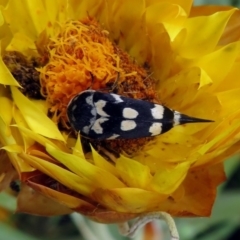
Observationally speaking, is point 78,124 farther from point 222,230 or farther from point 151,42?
point 222,230

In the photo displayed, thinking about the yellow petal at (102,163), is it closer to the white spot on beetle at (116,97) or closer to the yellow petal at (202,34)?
the white spot on beetle at (116,97)

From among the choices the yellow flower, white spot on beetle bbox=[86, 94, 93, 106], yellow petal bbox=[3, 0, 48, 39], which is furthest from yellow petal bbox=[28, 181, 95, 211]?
yellow petal bbox=[3, 0, 48, 39]

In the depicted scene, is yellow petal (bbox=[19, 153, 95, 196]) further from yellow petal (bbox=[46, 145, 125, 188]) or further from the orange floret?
the orange floret

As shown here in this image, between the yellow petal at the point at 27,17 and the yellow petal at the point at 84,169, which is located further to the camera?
the yellow petal at the point at 27,17

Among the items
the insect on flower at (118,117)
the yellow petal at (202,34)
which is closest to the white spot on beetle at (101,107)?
the insect on flower at (118,117)

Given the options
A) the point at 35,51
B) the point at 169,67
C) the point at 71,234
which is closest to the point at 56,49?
the point at 35,51
